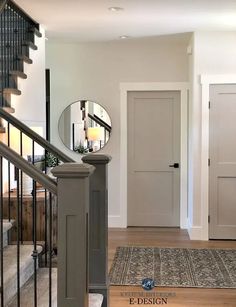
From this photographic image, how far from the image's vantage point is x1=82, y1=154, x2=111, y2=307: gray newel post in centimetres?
306

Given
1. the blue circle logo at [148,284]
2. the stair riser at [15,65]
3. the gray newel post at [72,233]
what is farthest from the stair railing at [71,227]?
the stair riser at [15,65]

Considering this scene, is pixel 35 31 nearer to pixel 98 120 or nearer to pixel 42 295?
pixel 98 120

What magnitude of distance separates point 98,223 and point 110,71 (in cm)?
409

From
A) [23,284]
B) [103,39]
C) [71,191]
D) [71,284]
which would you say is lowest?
[23,284]

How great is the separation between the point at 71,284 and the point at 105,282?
3.23 feet

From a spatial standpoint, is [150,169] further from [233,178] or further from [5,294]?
[5,294]

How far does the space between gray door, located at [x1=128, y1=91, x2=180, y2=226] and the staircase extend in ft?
6.05

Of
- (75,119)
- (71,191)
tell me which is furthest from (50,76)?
(71,191)

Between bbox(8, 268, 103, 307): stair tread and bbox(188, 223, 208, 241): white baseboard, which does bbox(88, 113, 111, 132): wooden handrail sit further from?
bbox(8, 268, 103, 307): stair tread

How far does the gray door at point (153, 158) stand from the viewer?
6.84 metres

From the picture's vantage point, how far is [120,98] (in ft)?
22.3

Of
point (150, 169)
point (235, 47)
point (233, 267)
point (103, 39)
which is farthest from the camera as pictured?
point (150, 169)

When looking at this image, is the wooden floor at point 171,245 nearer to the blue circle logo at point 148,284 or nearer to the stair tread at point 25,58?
the blue circle logo at point 148,284

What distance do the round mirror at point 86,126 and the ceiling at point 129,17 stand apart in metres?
1.08
